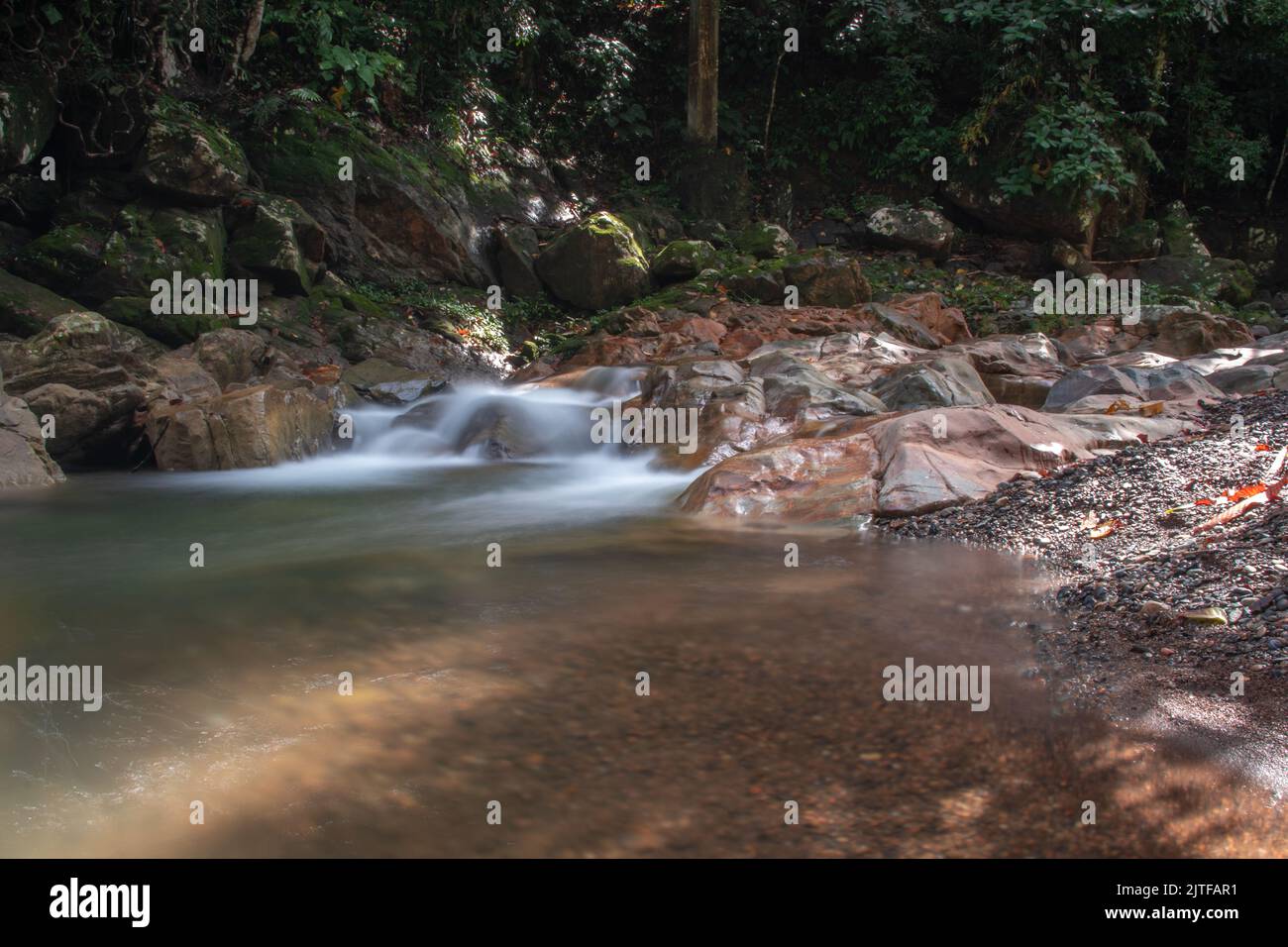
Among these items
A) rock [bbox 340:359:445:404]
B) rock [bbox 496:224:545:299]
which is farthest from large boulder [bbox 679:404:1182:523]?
rock [bbox 496:224:545:299]

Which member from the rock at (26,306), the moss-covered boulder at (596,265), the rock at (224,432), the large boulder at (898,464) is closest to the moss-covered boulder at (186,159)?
the rock at (26,306)

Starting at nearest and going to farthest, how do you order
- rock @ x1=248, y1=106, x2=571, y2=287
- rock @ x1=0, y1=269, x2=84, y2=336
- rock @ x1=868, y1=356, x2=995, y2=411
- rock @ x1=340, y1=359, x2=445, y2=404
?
rock @ x1=868, y1=356, x2=995, y2=411
rock @ x1=0, y1=269, x2=84, y2=336
rock @ x1=340, y1=359, x2=445, y2=404
rock @ x1=248, y1=106, x2=571, y2=287

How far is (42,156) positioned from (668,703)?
13566 millimetres

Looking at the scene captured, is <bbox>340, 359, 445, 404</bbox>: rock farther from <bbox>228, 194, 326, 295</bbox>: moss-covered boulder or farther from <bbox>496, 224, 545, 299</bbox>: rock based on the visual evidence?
<bbox>496, 224, 545, 299</bbox>: rock

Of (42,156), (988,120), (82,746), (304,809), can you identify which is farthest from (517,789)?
(988,120)

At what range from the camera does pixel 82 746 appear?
3.31 metres

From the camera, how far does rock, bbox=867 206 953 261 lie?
62.2 ft

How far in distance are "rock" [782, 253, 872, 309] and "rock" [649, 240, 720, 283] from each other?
5.90 feet

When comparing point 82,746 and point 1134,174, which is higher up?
point 1134,174

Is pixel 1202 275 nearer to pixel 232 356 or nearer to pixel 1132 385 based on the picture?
pixel 1132 385

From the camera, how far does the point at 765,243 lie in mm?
17953

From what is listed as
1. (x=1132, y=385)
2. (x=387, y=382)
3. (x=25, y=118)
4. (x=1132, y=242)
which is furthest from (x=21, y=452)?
(x=1132, y=242)

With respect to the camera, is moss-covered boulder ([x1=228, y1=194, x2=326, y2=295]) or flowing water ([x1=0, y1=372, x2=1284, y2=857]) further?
moss-covered boulder ([x1=228, y1=194, x2=326, y2=295])

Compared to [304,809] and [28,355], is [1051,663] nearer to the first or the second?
[304,809]
